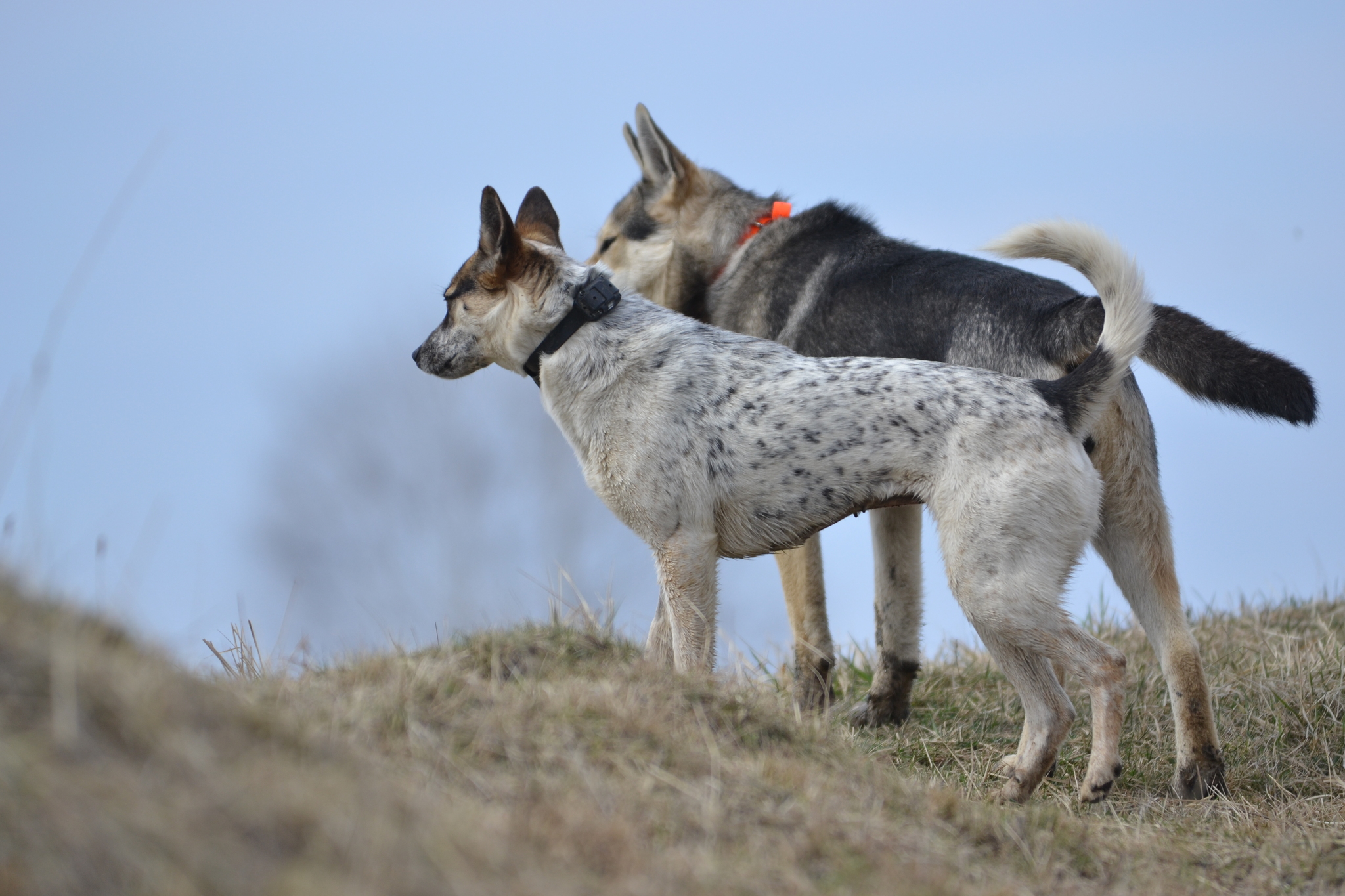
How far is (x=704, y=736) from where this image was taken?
315 centimetres

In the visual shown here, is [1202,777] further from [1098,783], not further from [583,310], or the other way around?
[583,310]

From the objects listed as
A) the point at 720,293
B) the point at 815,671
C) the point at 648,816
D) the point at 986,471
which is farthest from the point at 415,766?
the point at 720,293

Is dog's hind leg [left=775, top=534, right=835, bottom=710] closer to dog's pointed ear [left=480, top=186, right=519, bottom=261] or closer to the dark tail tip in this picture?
the dark tail tip

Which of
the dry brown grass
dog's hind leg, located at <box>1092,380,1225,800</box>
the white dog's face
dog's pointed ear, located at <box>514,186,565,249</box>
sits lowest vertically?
the dry brown grass

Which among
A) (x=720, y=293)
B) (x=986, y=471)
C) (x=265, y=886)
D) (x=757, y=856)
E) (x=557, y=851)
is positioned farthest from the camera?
(x=720, y=293)

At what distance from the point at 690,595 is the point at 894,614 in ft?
5.67

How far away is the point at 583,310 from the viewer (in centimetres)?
445

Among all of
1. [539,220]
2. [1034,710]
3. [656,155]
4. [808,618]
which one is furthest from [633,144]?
[1034,710]

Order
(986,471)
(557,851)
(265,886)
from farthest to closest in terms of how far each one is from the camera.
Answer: (986,471) < (557,851) < (265,886)

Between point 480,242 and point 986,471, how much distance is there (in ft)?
7.46

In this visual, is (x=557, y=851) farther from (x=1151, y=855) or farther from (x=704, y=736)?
(x=1151, y=855)

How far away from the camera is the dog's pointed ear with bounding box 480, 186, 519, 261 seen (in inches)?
171

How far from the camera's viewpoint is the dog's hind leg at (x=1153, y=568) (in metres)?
4.39

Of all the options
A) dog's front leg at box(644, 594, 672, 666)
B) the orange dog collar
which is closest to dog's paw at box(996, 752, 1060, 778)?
dog's front leg at box(644, 594, 672, 666)
